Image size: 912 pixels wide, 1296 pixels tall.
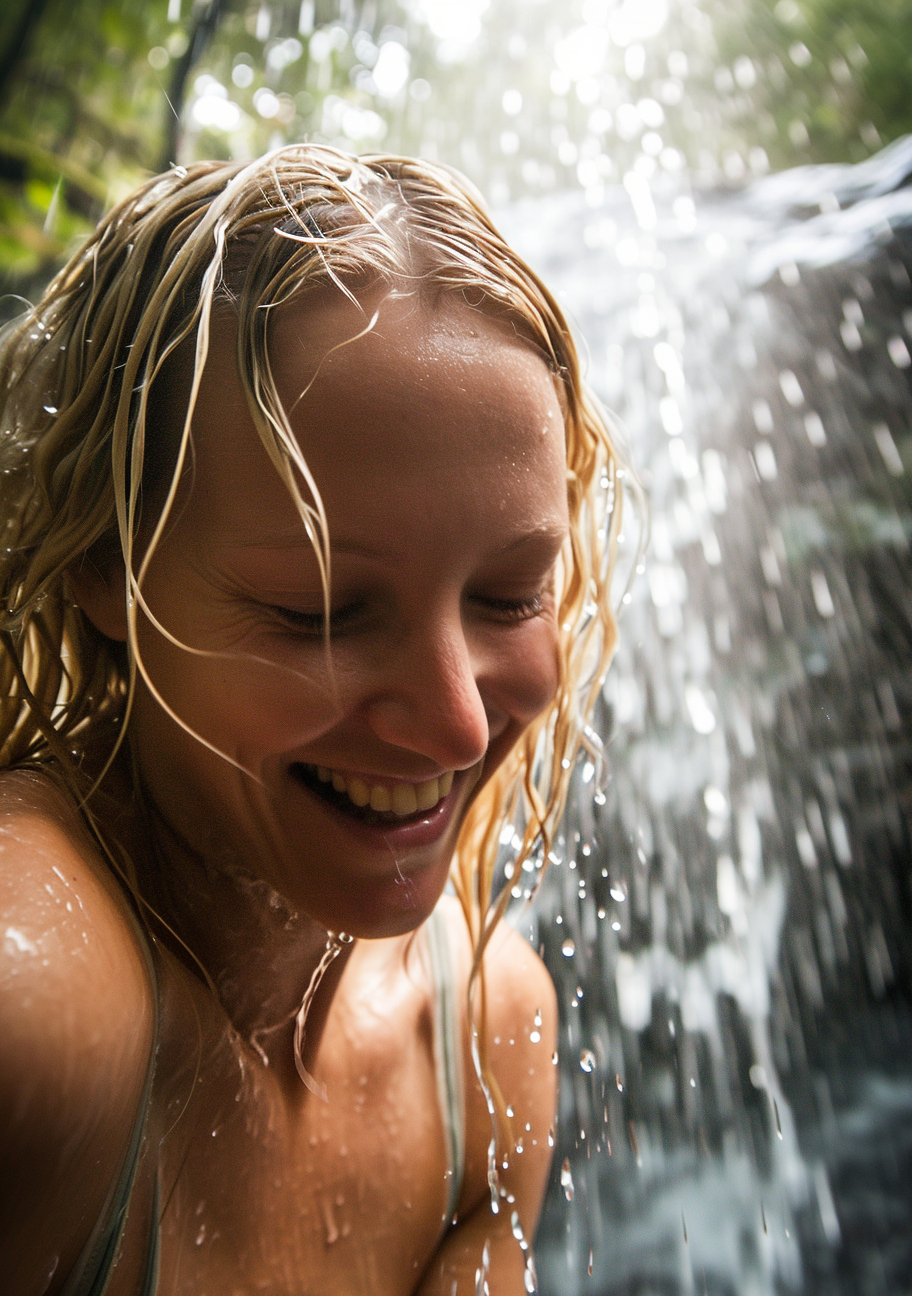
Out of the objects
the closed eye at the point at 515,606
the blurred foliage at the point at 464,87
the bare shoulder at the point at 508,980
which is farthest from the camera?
the blurred foliage at the point at 464,87

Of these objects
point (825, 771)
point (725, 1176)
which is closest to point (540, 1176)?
point (725, 1176)

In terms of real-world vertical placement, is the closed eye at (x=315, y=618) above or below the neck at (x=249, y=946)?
above

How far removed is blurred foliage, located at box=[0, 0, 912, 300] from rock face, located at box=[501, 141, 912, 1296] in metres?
0.96

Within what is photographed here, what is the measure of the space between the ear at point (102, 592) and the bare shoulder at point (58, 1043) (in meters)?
0.22

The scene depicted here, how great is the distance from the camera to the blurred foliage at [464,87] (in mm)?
3221

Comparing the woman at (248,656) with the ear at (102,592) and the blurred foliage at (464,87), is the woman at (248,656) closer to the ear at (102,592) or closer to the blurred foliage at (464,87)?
the ear at (102,592)

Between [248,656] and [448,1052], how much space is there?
724mm

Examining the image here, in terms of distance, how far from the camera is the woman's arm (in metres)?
1.20

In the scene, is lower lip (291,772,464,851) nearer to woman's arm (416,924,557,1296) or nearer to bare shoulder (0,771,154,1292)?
bare shoulder (0,771,154,1292)

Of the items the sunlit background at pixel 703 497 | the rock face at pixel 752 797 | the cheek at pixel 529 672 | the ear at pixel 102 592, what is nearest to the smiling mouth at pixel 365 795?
the cheek at pixel 529 672

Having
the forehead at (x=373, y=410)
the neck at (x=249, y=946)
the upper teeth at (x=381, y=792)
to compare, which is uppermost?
the forehead at (x=373, y=410)

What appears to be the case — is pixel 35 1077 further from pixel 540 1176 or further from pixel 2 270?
pixel 2 270

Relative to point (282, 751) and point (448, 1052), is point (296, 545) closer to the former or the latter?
point (282, 751)

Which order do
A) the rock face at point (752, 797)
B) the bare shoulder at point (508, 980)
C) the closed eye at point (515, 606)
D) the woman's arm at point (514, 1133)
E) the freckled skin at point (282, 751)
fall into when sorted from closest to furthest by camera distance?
the freckled skin at point (282, 751)
the closed eye at point (515, 606)
the woman's arm at point (514, 1133)
the bare shoulder at point (508, 980)
the rock face at point (752, 797)
